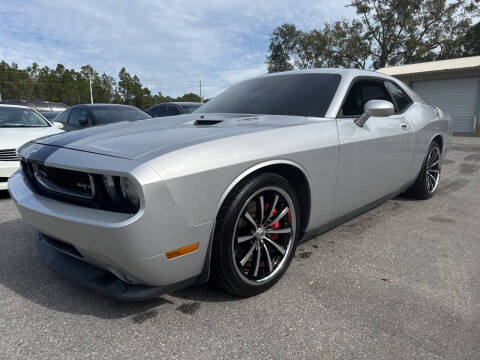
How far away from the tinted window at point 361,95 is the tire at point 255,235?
0.95 meters

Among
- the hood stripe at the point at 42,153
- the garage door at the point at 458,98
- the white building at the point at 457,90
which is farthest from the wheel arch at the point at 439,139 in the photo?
the garage door at the point at 458,98

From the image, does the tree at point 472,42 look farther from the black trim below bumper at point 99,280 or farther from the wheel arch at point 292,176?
the black trim below bumper at point 99,280

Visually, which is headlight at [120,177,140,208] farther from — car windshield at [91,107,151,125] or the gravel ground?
car windshield at [91,107,151,125]

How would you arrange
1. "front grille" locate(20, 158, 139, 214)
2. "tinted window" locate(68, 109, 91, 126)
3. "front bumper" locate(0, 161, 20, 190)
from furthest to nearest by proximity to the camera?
"tinted window" locate(68, 109, 91, 126) < "front bumper" locate(0, 161, 20, 190) < "front grille" locate(20, 158, 139, 214)

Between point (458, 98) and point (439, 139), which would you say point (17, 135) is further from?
point (458, 98)

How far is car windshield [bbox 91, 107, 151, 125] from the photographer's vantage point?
6344 mm

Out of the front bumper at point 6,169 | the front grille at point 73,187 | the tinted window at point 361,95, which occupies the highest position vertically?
the tinted window at point 361,95

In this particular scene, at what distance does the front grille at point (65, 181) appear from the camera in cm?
167

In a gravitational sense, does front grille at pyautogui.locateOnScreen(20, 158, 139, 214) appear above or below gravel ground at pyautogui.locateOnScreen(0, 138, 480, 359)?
above

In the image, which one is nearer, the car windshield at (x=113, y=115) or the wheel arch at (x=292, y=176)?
the wheel arch at (x=292, y=176)

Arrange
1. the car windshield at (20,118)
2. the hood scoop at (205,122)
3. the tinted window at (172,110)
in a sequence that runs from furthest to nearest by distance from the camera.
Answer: the tinted window at (172,110), the car windshield at (20,118), the hood scoop at (205,122)

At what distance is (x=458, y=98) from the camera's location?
49.9 ft

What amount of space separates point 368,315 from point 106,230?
1.41 m

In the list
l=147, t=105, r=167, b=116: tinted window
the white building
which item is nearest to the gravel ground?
l=147, t=105, r=167, b=116: tinted window
